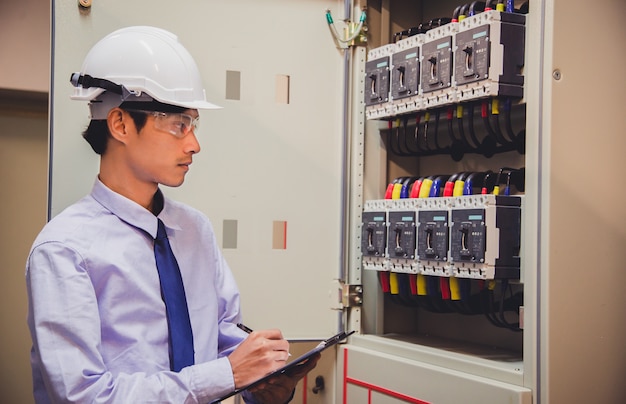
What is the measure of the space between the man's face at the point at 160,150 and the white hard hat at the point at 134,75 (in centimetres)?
6

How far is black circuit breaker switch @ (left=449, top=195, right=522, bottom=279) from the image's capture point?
2129 mm

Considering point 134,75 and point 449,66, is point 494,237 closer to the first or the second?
point 449,66

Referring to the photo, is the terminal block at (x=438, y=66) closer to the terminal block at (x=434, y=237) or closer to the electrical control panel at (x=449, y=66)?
the electrical control panel at (x=449, y=66)

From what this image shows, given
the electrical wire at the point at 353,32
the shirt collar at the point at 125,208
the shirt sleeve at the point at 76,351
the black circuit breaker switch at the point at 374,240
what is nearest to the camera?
the shirt sleeve at the point at 76,351

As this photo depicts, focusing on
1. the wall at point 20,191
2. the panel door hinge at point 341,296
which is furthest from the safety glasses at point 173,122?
the wall at point 20,191

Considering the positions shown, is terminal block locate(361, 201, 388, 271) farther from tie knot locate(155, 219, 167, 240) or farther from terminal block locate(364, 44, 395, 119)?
tie knot locate(155, 219, 167, 240)

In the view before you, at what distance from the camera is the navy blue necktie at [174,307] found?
170 cm

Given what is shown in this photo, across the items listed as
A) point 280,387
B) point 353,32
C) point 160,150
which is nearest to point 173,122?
point 160,150

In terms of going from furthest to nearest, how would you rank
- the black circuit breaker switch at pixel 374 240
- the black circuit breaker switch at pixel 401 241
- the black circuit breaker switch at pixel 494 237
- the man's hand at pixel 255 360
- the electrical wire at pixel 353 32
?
1. the electrical wire at pixel 353 32
2. the black circuit breaker switch at pixel 374 240
3. the black circuit breaker switch at pixel 401 241
4. the black circuit breaker switch at pixel 494 237
5. the man's hand at pixel 255 360

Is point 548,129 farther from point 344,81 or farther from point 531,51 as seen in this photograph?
point 344,81

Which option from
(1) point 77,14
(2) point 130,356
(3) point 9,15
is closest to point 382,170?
(1) point 77,14

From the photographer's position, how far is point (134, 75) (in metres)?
1.79

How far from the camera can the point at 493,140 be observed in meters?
2.45

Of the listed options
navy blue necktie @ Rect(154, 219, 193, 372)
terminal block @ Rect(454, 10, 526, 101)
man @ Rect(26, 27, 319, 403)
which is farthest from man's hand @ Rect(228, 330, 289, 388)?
terminal block @ Rect(454, 10, 526, 101)
